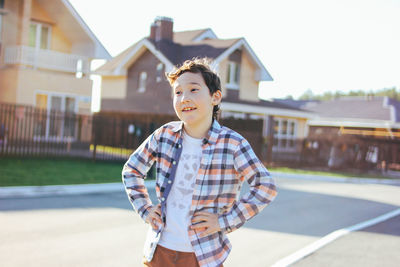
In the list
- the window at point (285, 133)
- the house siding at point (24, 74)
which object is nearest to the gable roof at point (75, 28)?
the house siding at point (24, 74)

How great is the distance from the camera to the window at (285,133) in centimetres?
3183

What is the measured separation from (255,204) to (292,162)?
2098cm

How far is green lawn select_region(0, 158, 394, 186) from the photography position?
1063cm

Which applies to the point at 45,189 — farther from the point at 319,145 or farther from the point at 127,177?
the point at 319,145

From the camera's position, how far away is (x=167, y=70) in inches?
1007

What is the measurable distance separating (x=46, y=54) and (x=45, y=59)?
0.24 meters

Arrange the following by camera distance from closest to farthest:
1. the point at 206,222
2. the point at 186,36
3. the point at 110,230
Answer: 1. the point at 206,222
2. the point at 110,230
3. the point at 186,36

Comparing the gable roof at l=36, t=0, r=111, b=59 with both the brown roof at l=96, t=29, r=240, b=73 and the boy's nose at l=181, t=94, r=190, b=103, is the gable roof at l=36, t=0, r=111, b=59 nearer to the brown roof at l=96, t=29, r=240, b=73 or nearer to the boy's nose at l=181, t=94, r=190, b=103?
the brown roof at l=96, t=29, r=240, b=73

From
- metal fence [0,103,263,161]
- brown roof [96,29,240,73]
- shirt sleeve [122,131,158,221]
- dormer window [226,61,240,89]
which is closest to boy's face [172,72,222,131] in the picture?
shirt sleeve [122,131,158,221]

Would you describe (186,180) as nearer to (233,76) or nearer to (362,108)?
(233,76)

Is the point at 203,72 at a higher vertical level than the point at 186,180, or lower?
higher

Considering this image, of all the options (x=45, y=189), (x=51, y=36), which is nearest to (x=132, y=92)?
(x=51, y=36)

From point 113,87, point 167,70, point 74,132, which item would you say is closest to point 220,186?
point 74,132

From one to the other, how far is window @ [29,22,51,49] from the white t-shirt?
69.2ft
